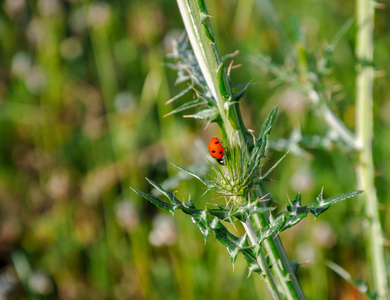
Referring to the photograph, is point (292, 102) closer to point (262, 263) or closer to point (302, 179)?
point (302, 179)

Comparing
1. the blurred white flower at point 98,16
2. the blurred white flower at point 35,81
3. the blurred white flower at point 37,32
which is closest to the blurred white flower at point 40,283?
the blurred white flower at point 35,81

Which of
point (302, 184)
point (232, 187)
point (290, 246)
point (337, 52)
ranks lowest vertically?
point (290, 246)

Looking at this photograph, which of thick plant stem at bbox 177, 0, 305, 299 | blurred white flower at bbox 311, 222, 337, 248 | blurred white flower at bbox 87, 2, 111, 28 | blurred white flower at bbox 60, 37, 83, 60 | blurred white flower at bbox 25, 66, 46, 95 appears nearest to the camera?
thick plant stem at bbox 177, 0, 305, 299

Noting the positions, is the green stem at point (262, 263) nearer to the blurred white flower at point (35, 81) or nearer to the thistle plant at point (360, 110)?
the thistle plant at point (360, 110)

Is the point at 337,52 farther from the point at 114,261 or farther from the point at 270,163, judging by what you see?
the point at 114,261

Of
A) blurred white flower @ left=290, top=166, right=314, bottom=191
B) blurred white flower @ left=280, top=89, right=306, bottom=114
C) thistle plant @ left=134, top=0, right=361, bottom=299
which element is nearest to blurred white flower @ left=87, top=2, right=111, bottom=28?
blurred white flower @ left=280, top=89, right=306, bottom=114

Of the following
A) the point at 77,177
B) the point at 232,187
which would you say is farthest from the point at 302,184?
the point at 232,187

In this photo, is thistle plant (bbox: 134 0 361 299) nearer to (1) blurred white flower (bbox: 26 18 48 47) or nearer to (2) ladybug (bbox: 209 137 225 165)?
(2) ladybug (bbox: 209 137 225 165)
